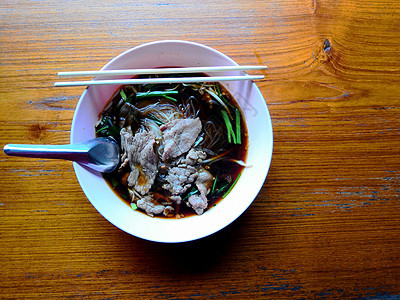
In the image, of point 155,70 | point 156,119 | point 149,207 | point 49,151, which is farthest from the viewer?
point 156,119

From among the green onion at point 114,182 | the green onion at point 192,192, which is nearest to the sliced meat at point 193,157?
the green onion at point 192,192

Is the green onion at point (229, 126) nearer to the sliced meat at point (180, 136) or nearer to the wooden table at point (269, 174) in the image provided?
the sliced meat at point (180, 136)

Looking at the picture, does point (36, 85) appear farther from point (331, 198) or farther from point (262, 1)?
point (331, 198)

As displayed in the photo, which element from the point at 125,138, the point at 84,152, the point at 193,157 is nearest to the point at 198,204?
the point at 193,157

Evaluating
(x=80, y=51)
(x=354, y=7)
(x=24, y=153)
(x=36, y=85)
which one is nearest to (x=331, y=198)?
(x=354, y=7)

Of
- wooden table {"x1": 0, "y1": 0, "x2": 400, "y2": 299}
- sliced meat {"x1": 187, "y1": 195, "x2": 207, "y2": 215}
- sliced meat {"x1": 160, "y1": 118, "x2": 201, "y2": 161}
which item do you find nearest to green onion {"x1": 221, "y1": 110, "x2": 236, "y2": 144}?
sliced meat {"x1": 160, "y1": 118, "x2": 201, "y2": 161}

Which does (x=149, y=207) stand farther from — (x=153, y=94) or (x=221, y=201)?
(x=153, y=94)

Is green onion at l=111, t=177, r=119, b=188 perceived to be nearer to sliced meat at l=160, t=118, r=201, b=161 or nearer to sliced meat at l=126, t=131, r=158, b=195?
sliced meat at l=126, t=131, r=158, b=195
